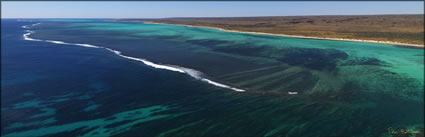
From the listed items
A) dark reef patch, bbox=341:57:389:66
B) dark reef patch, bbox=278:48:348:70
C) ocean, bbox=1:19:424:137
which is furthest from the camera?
dark reef patch, bbox=341:57:389:66

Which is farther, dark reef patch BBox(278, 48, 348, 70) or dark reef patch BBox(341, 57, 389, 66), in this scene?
dark reef patch BBox(341, 57, 389, 66)

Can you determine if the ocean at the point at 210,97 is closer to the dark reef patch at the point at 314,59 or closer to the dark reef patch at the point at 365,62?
the dark reef patch at the point at 365,62

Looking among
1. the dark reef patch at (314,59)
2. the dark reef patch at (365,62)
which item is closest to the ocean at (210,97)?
the dark reef patch at (365,62)

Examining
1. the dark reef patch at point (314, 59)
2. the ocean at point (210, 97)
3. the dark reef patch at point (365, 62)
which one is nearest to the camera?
the ocean at point (210, 97)

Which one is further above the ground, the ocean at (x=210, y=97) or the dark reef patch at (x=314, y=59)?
the dark reef patch at (x=314, y=59)

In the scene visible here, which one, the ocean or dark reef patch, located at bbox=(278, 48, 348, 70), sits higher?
dark reef patch, located at bbox=(278, 48, 348, 70)

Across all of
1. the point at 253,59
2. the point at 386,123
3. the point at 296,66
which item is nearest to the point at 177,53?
the point at 253,59

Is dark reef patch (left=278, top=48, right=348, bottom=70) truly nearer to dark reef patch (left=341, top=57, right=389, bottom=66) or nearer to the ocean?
the ocean

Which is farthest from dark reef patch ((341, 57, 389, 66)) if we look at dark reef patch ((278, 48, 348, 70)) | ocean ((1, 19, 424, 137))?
dark reef patch ((278, 48, 348, 70))

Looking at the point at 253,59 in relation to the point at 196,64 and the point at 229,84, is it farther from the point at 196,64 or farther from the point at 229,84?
the point at 229,84
